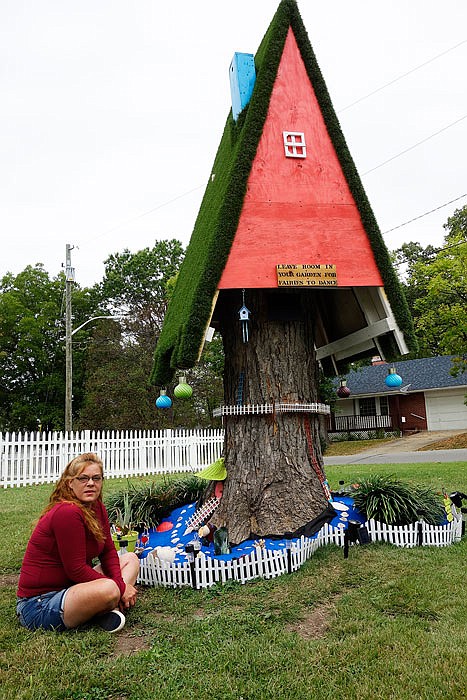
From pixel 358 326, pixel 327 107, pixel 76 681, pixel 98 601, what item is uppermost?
pixel 327 107

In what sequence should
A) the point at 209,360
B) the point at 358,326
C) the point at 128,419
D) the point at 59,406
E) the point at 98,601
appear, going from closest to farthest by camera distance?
the point at 98,601
the point at 358,326
the point at 209,360
the point at 128,419
the point at 59,406

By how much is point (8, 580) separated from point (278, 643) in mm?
2873

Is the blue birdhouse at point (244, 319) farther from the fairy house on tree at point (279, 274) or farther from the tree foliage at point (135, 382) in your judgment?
the tree foliage at point (135, 382)

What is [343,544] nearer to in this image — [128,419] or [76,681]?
[76,681]

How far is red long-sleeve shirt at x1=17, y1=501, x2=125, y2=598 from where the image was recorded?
3.30m

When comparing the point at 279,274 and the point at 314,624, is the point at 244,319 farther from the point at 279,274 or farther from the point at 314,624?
the point at 314,624

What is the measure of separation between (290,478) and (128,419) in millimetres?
20799

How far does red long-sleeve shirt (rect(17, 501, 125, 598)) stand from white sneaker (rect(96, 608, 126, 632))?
0.81 ft

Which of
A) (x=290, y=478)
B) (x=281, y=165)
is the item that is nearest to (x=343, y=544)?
(x=290, y=478)

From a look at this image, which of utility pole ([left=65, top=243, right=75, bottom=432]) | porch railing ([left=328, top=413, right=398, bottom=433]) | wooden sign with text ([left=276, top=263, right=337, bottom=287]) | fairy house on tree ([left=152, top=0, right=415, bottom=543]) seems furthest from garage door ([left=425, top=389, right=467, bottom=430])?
wooden sign with text ([left=276, top=263, right=337, bottom=287])

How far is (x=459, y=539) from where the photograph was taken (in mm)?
5234

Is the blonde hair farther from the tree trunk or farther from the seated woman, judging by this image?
the tree trunk

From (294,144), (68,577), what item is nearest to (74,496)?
(68,577)

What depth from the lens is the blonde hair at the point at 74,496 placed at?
138 inches
